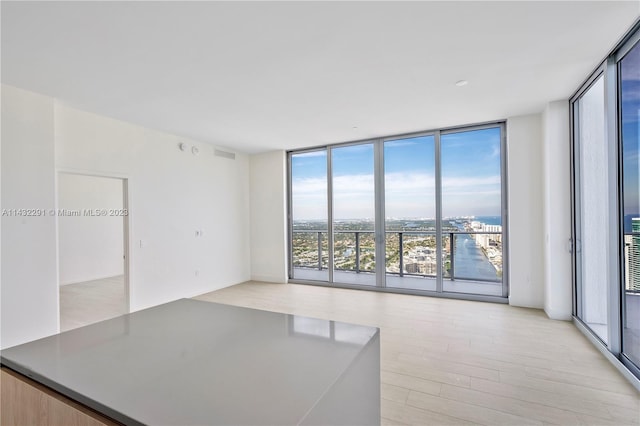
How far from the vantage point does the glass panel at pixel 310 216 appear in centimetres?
612

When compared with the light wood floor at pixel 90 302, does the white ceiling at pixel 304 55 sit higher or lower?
higher

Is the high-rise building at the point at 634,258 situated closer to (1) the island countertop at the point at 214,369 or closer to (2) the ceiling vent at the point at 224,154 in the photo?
(1) the island countertop at the point at 214,369

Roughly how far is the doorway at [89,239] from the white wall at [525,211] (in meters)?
6.45

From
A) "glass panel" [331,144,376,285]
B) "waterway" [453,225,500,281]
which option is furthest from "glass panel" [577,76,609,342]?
"glass panel" [331,144,376,285]

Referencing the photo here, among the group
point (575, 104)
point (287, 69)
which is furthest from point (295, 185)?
point (575, 104)

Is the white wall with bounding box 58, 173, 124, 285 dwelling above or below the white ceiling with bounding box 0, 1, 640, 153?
below

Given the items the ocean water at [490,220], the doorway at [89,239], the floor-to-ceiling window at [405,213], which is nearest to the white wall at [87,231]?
the doorway at [89,239]

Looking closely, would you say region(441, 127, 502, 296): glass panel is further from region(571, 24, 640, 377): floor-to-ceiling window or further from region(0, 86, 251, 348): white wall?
region(0, 86, 251, 348): white wall

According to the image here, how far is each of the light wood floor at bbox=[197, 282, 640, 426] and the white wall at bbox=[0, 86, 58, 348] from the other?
2.79 metres

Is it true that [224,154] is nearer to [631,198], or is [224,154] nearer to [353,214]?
[353,214]

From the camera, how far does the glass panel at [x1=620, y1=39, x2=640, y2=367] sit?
2.41 metres

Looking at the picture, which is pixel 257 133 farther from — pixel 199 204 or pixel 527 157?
pixel 527 157

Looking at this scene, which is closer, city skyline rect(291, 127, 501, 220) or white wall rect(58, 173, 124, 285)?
city skyline rect(291, 127, 501, 220)

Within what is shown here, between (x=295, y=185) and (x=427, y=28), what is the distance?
4.45m
